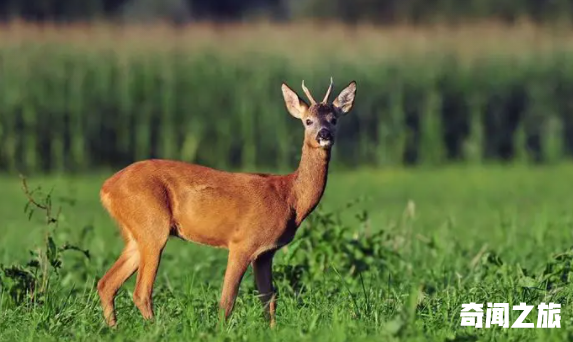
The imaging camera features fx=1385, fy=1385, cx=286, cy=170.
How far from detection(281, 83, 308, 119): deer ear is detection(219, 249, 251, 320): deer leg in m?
0.99

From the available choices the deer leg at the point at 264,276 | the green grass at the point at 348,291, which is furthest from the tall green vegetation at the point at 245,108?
the deer leg at the point at 264,276

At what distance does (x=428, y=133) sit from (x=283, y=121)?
2373mm

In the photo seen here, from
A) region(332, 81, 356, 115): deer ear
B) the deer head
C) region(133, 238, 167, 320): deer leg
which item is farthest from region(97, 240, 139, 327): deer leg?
region(332, 81, 356, 115): deer ear

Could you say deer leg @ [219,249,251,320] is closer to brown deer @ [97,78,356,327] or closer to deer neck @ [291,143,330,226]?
brown deer @ [97,78,356,327]

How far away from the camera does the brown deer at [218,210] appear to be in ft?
27.0

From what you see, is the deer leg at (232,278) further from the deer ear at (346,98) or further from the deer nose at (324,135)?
the deer ear at (346,98)

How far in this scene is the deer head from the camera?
8219 millimetres

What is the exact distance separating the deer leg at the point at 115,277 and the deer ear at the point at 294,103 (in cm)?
130

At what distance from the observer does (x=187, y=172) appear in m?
8.43

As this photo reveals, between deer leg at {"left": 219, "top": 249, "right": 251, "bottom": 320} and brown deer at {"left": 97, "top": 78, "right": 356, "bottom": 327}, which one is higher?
brown deer at {"left": 97, "top": 78, "right": 356, "bottom": 327}

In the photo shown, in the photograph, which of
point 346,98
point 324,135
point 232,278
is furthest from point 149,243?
point 346,98

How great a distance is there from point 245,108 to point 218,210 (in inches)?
534

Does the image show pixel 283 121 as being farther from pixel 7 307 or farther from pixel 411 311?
pixel 411 311

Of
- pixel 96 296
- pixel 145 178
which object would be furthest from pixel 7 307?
pixel 145 178
